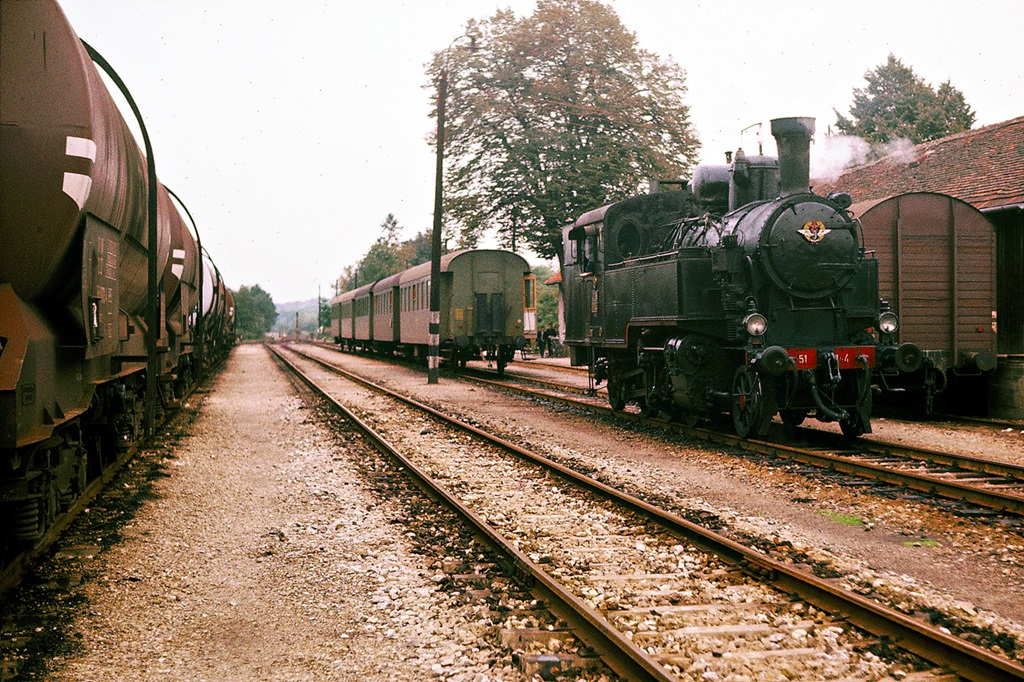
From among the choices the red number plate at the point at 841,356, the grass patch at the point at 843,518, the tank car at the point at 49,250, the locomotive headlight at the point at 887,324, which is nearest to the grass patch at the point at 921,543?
the grass patch at the point at 843,518

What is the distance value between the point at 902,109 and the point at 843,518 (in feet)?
157

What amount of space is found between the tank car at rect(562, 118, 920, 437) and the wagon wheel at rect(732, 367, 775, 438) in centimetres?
2

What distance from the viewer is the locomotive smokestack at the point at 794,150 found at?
10.2m

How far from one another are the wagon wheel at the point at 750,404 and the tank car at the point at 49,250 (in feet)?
21.6

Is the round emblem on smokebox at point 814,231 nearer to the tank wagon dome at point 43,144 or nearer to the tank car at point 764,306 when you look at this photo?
the tank car at point 764,306

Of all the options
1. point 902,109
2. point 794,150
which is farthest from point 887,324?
point 902,109

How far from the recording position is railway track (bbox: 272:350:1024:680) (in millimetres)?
3666

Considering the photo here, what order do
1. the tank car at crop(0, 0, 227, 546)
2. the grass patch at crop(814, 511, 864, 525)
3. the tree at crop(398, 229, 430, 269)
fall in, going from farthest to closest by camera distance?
the tree at crop(398, 229, 430, 269) → the grass patch at crop(814, 511, 864, 525) → the tank car at crop(0, 0, 227, 546)

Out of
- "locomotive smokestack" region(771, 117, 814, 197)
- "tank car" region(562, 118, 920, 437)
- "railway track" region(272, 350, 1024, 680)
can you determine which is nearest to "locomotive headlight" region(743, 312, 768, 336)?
"tank car" region(562, 118, 920, 437)

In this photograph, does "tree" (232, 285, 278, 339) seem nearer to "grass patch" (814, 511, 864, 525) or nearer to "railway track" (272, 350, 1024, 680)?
"railway track" (272, 350, 1024, 680)

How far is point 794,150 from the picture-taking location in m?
10.3

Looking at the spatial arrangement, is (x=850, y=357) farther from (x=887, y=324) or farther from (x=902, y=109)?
(x=902, y=109)

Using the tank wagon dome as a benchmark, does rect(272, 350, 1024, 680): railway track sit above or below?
below

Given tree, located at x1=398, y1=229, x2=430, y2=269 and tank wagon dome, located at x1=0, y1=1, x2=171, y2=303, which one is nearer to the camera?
tank wagon dome, located at x1=0, y1=1, x2=171, y2=303
